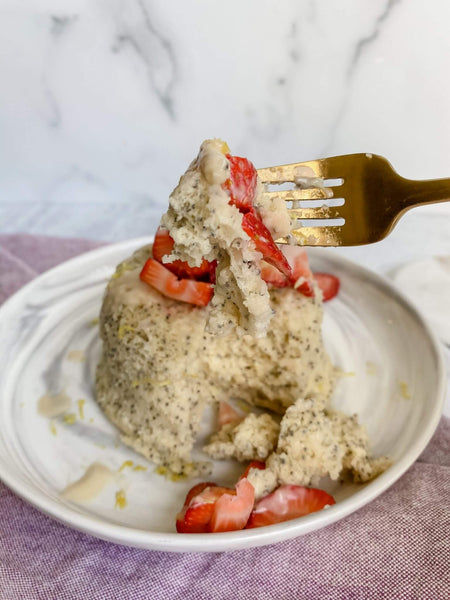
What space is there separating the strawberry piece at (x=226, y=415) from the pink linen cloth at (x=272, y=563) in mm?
476

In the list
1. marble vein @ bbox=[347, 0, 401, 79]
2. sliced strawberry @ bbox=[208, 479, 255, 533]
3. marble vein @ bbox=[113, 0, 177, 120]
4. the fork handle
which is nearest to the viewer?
the fork handle

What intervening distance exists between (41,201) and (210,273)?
2.30 meters

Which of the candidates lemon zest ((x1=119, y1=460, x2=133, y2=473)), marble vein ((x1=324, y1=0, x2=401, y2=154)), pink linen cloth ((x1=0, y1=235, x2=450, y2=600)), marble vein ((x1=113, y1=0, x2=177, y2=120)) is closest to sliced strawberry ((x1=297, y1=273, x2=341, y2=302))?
pink linen cloth ((x1=0, y1=235, x2=450, y2=600))

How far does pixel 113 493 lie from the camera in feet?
5.69

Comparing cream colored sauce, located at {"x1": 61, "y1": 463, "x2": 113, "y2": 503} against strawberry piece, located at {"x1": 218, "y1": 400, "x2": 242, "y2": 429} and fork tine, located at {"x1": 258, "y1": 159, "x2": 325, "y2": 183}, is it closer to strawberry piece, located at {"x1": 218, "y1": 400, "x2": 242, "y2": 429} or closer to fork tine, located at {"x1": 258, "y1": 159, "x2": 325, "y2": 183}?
strawberry piece, located at {"x1": 218, "y1": 400, "x2": 242, "y2": 429}

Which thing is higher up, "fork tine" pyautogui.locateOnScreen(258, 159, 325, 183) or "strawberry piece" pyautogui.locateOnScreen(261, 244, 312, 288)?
"fork tine" pyautogui.locateOnScreen(258, 159, 325, 183)

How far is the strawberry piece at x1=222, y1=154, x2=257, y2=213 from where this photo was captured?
1421 millimetres

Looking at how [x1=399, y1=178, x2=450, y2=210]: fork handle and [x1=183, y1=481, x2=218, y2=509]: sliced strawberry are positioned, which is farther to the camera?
[x1=183, y1=481, x2=218, y2=509]: sliced strawberry

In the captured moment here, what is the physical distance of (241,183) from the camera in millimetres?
1447

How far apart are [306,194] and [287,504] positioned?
808 mm

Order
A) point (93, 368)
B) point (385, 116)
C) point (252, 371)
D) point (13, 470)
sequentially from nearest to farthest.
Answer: point (13, 470), point (252, 371), point (93, 368), point (385, 116)

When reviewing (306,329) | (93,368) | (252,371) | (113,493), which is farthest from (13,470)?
(306,329)

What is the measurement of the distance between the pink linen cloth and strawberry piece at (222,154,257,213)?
2.81 feet

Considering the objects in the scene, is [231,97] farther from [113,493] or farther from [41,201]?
[113,493]
